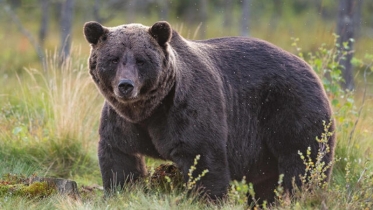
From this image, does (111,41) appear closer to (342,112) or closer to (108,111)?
(108,111)

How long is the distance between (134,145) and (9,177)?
1.40 m

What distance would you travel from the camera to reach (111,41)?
5387 millimetres

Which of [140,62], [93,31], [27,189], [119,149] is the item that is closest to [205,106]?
[140,62]

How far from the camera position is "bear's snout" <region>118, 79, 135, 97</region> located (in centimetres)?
508

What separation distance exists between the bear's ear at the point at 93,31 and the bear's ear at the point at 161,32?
16.3 inches

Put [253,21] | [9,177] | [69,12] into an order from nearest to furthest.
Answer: [9,177]
[69,12]
[253,21]

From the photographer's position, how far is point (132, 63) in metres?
5.25

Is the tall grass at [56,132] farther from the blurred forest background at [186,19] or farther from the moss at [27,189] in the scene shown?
the blurred forest background at [186,19]

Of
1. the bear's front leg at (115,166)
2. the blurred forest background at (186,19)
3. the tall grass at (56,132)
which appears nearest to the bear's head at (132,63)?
the bear's front leg at (115,166)

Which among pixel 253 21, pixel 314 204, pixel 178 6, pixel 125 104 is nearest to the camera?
pixel 314 204

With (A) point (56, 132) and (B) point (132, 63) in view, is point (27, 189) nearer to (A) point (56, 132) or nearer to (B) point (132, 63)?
(B) point (132, 63)

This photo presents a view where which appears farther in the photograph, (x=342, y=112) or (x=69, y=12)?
(x=69, y=12)

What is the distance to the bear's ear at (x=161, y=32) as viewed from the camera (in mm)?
5406

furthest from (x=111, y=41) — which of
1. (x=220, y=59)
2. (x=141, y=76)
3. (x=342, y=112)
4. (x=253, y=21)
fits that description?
(x=253, y=21)
